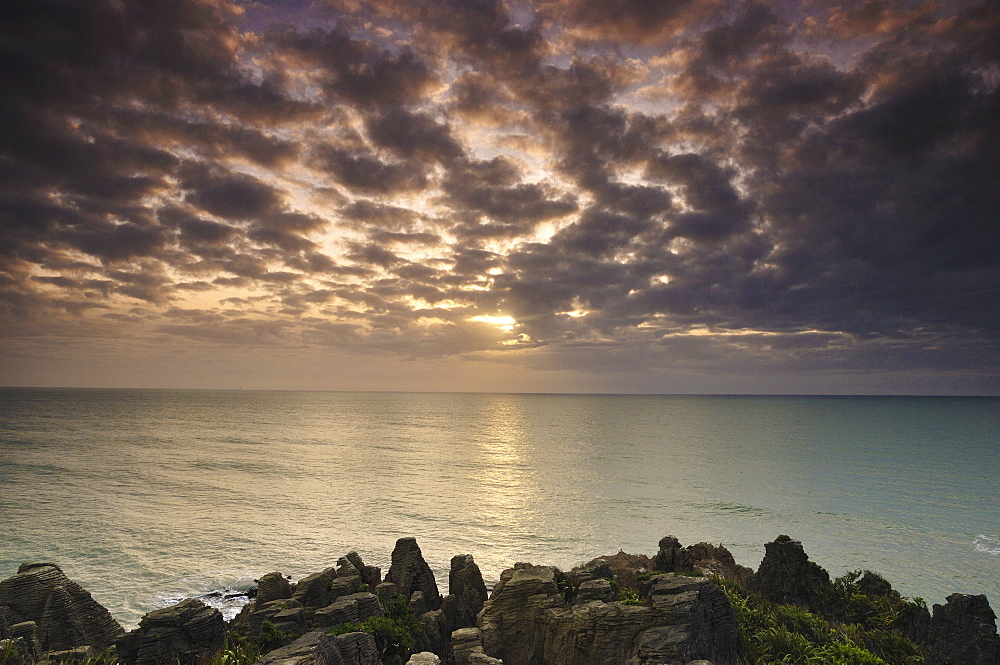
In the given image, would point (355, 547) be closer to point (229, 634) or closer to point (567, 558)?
point (567, 558)

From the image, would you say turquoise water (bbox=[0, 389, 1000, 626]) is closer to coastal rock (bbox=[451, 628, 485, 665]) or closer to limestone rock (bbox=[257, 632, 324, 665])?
coastal rock (bbox=[451, 628, 485, 665])

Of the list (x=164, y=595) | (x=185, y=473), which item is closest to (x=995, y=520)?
(x=164, y=595)

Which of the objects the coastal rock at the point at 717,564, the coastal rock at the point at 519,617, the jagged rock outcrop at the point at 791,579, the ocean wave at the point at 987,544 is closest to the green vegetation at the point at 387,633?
the coastal rock at the point at 519,617

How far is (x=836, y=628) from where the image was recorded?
74.2 feet

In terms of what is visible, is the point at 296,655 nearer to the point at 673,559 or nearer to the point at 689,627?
the point at 689,627

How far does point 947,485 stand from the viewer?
77.9m

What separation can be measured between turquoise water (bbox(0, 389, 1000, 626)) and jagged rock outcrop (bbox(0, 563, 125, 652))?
13.3 metres

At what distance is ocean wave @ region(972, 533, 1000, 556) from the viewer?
156 ft

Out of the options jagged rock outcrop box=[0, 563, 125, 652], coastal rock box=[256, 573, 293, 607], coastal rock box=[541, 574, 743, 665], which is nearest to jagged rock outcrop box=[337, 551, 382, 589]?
coastal rock box=[256, 573, 293, 607]

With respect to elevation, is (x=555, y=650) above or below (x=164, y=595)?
above

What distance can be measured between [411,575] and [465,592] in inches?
123

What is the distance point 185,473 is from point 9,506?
2496 cm

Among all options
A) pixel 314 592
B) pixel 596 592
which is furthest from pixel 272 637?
pixel 596 592

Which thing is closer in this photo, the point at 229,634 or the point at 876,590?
the point at 229,634
